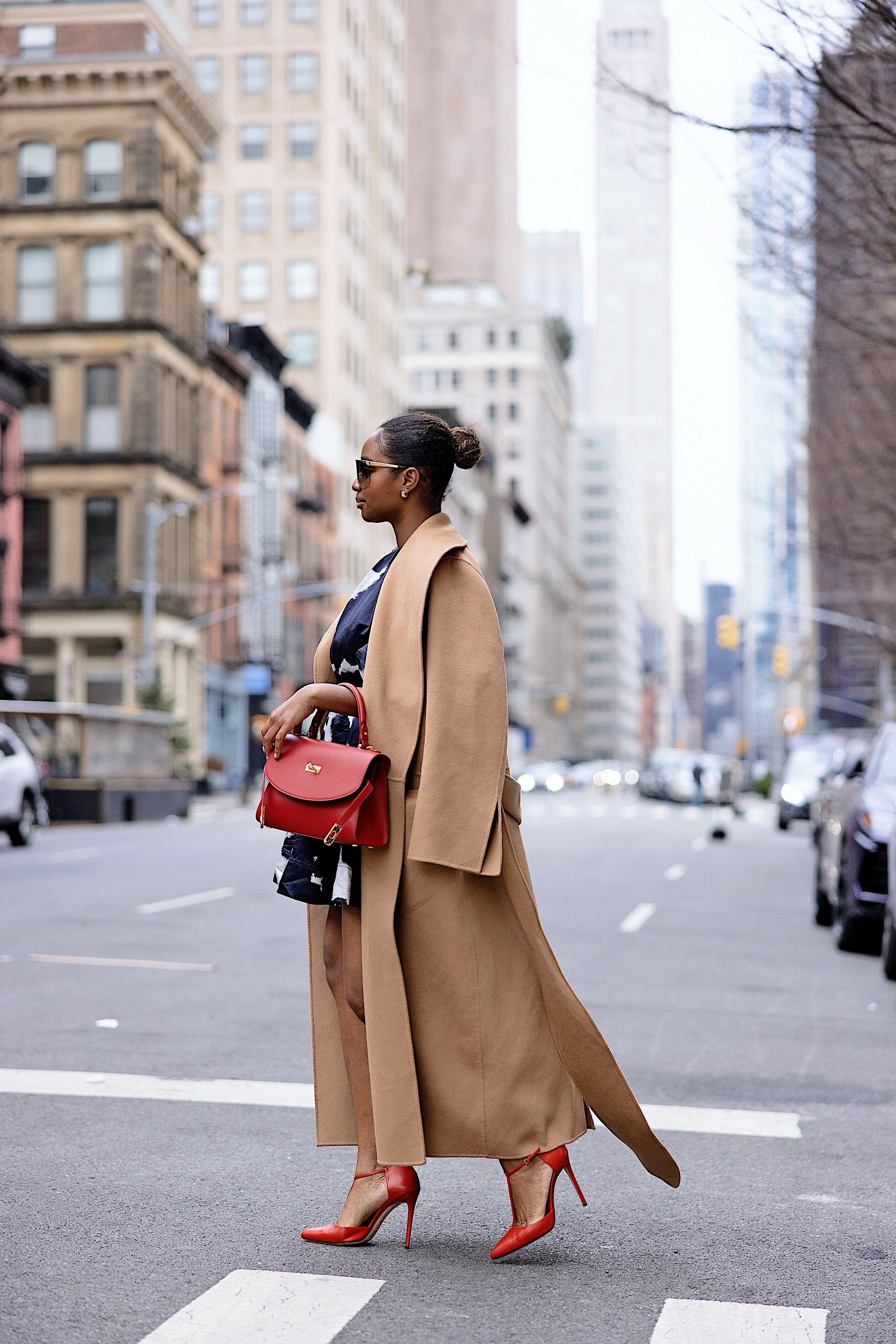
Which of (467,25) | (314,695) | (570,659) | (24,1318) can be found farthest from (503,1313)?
(467,25)

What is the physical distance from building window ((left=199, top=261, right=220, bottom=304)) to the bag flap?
79.1 m

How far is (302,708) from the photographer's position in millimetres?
4281

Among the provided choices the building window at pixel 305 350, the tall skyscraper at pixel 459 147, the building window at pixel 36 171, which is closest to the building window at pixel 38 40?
the building window at pixel 36 171

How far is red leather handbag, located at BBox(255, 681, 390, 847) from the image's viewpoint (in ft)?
13.7

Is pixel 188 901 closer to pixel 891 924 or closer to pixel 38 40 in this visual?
pixel 891 924

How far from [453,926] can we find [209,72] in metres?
84.7

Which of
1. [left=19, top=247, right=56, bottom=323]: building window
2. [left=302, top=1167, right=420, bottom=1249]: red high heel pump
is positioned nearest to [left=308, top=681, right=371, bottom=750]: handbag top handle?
[left=302, top=1167, right=420, bottom=1249]: red high heel pump

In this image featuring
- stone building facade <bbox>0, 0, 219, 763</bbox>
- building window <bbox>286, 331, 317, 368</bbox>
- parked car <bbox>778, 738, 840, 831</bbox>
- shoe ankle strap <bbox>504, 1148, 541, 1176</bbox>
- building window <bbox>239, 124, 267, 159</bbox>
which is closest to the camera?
shoe ankle strap <bbox>504, 1148, 541, 1176</bbox>

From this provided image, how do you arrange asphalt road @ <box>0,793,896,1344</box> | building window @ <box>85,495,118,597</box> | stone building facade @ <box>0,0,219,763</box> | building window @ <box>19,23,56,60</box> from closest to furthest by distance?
asphalt road @ <box>0,793,896,1344</box>, stone building facade @ <box>0,0,219,763</box>, building window @ <box>85,495,118,597</box>, building window @ <box>19,23,56,60</box>

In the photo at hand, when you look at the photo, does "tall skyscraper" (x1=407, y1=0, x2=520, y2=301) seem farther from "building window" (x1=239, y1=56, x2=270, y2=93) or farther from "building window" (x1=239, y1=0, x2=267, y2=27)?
"building window" (x1=239, y1=56, x2=270, y2=93)

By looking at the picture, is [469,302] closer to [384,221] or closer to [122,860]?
[384,221]

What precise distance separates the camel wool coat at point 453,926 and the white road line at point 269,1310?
32 cm

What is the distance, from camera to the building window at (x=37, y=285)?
55500mm

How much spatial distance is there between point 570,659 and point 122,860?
156m
